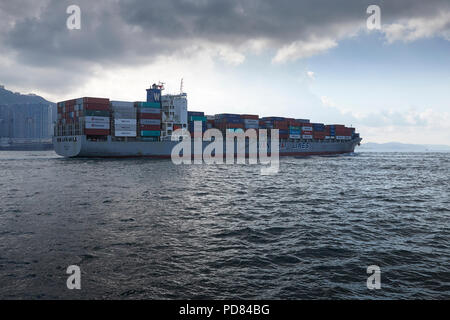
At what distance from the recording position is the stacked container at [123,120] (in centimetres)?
7081

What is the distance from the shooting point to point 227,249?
39.1 feet

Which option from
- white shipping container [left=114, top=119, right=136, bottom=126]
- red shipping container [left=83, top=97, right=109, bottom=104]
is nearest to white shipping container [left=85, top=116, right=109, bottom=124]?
white shipping container [left=114, top=119, right=136, bottom=126]

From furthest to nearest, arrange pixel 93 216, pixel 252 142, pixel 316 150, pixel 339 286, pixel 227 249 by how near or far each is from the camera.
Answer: pixel 316 150, pixel 252 142, pixel 93 216, pixel 227 249, pixel 339 286

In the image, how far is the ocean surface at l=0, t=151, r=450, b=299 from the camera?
853cm

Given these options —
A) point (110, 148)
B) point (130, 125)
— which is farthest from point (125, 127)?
point (110, 148)

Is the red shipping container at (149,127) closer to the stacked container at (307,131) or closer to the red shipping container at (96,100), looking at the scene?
the red shipping container at (96,100)

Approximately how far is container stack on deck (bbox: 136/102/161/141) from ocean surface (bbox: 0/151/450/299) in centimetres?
5187

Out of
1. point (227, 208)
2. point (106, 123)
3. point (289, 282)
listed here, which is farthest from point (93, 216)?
point (106, 123)

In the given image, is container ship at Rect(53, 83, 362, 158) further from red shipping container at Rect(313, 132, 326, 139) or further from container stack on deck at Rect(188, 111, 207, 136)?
red shipping container at Rect(313, 132, 326, 139)

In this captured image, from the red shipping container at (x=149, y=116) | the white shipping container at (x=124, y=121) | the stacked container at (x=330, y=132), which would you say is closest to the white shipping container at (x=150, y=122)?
the red shipping container at (x=149, y=116)

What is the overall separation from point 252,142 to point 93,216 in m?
75.4

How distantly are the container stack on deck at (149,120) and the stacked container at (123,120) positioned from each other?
69.7 inches

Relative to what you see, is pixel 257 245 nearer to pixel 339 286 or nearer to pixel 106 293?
pixel 339 286

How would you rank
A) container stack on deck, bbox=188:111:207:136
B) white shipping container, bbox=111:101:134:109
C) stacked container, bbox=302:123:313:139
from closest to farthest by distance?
1. white shipping container, bbox=111:101:134:109
2. container stack on deck, bbox=188:111:207:136
3. stacked container, bbox=302:123:313:139
